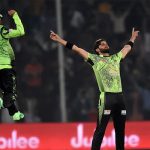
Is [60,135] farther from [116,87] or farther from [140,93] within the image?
[116,87]

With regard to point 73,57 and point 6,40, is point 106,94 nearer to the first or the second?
point 6,40

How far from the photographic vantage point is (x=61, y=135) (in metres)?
17.3

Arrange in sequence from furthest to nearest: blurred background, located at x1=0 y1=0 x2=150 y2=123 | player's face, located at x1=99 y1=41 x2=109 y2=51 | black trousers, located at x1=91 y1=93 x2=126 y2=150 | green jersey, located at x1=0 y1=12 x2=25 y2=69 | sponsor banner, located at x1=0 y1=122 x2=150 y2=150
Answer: blurred background, located at x1=0 y1=0 x2=150 y2=123
sponsor banner, located at x1=0 y1=122 x2=150 y2=150
green jersey, located at x1=0 y1=12 x2=25 y2=69
player's face, located at x1=99 y1=41 x2=109 y2=51
black trousers, located at x1=91 y1=93 x2=126 y2=150

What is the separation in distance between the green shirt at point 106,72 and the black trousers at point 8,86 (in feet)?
4.47

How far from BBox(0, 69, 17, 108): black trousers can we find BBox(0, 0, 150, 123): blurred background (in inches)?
226

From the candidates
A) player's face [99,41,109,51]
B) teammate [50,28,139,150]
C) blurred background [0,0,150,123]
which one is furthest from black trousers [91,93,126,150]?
blurred background [0,0,150,123]

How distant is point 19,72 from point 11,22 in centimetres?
155

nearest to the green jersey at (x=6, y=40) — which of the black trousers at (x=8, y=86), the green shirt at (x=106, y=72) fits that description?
the black trousers at (x=8, y=86)

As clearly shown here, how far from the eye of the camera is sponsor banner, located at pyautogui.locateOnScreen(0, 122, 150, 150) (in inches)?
671

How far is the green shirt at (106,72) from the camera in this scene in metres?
12.0

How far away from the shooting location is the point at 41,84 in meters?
18.7

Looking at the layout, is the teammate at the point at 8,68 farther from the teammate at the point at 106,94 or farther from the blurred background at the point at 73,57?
the blurred background at the point at 73,57

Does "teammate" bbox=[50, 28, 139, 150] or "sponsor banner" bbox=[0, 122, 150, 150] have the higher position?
"teammate" bbox=[50, 28, 139, 150]

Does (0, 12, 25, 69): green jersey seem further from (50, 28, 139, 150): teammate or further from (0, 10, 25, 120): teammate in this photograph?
(50, 28, 139, 150): teammate
